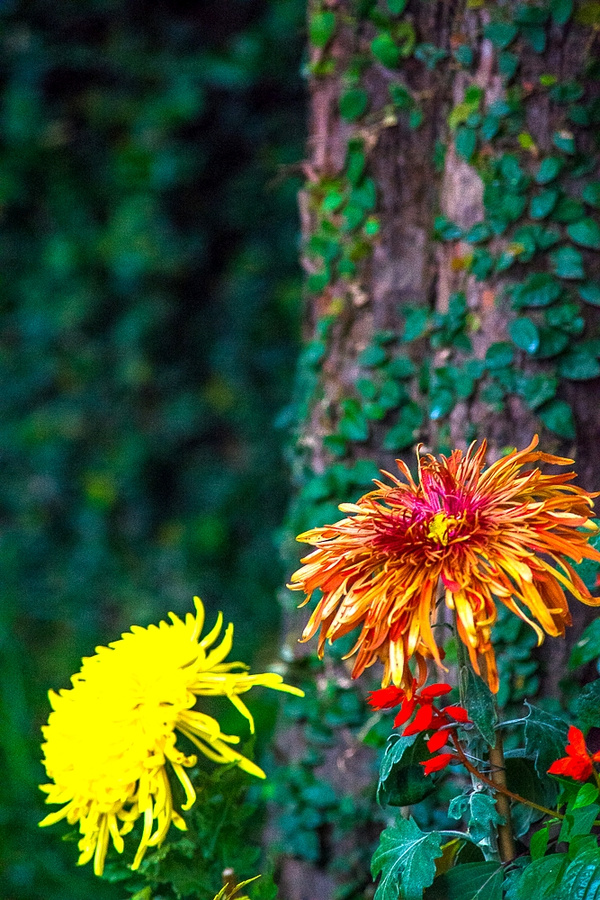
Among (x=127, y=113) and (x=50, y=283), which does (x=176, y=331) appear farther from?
(x=127, y=113)

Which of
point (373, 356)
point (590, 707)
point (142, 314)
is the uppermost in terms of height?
point (142, 314)

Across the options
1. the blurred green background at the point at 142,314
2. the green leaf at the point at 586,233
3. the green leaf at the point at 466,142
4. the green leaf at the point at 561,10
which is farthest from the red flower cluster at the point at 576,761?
the blurred green background at the point at 142,314

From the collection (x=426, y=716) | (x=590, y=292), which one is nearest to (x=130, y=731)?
(x=426, y=716)

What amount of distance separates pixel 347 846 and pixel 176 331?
1.69 metres

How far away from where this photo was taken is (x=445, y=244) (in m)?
1.31

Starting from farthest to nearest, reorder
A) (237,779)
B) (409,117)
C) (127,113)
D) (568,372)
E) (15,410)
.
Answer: (15,410), (127,113), (409,117), (568,372), (237,779)

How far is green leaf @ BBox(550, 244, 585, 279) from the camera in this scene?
3.92 feet

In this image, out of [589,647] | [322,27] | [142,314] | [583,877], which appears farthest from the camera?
[142,314]

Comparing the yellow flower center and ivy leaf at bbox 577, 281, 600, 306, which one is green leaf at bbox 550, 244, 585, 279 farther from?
the yellow flower center

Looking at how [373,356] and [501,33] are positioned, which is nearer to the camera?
[501,33]

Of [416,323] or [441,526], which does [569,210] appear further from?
[441,526]

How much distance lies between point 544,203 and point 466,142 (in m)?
0.14

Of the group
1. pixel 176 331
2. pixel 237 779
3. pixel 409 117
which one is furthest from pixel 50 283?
pixel 237 779

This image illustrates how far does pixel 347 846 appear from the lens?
4.62 ft
